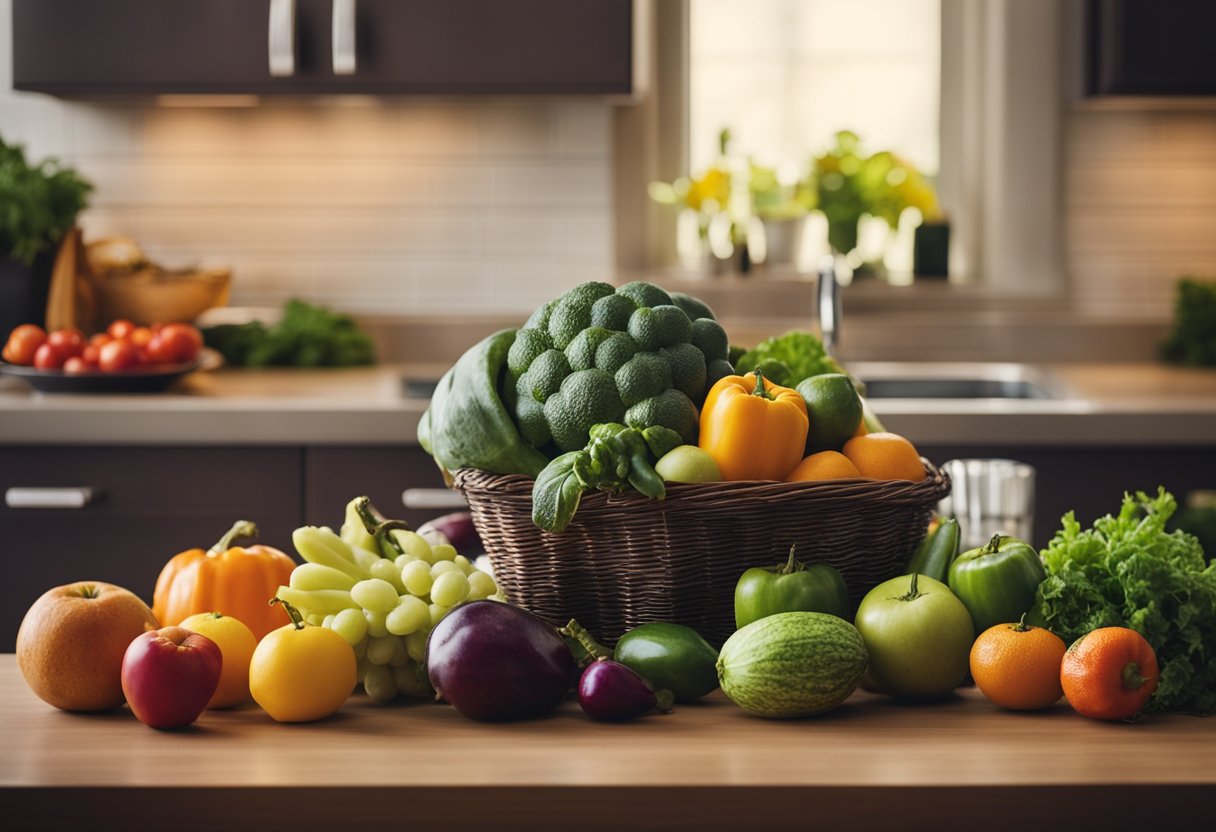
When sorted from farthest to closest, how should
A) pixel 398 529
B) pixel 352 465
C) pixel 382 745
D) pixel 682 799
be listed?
pixel 352 465, pixel 398 529, pixel 382 745, pixel 682 799

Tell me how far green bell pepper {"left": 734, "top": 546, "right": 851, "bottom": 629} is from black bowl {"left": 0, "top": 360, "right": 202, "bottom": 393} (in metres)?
1.97

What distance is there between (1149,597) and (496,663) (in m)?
0.55

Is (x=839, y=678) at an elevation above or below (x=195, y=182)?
below

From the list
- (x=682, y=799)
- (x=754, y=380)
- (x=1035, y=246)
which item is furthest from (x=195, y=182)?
(x=682, y=799)

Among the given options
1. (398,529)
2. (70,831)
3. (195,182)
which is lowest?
(70,831)

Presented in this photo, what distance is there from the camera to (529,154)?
11.9 ft

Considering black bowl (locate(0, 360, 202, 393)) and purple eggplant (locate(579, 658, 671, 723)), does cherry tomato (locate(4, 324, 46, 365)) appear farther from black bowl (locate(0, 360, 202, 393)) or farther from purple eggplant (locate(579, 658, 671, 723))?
purple eggplant (locate(579, 658, 671, 723))

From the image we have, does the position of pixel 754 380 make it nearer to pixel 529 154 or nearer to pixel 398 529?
pixel 398 529

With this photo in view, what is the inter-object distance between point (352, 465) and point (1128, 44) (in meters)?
1.90

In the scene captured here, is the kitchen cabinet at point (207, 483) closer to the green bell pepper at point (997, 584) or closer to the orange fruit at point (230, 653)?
the orange fruit at point (230, 653)

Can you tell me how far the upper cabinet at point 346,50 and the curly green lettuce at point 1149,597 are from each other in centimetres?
208

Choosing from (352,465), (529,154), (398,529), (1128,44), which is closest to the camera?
(398,529)

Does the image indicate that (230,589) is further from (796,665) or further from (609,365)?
(796,665)

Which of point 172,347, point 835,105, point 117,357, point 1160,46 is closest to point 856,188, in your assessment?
point 835,105
